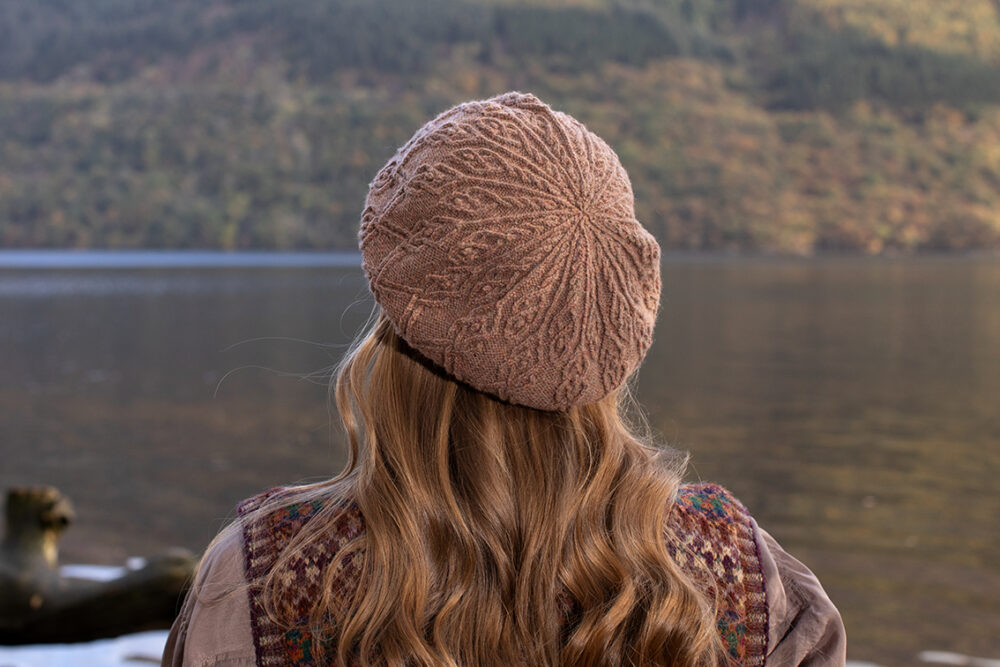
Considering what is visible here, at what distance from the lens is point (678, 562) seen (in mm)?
1393

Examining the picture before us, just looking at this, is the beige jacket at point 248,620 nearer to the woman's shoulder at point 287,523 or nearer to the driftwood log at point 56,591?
the woman's shoulder at point 287,523

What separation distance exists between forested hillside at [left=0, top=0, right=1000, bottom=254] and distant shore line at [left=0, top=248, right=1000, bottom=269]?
1771 mm

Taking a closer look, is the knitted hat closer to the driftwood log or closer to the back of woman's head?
the back of woman's head

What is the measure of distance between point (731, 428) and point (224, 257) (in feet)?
306

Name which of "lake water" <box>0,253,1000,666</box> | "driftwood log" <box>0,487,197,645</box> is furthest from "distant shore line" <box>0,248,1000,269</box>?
"driftwood log" <box>0,487,197,645</box>

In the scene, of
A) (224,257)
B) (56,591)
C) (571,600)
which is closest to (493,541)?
(571,600)

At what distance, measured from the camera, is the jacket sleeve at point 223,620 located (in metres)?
1.30

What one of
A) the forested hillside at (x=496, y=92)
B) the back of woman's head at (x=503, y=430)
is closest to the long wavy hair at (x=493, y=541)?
the back of woman's head at (x=503, y=430)

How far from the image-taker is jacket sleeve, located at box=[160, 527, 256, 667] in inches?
51.4

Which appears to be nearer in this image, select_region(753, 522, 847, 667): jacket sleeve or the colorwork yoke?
the colorwork yoke

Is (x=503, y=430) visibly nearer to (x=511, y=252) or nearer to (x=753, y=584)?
(x=511, y=252)

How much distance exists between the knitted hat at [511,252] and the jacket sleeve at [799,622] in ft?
1.25

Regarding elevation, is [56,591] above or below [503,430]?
below

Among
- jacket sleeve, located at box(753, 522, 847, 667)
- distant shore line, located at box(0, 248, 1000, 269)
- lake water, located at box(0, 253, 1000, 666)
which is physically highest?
jacket sleeve, located at box(753, 522, 847, 667)
